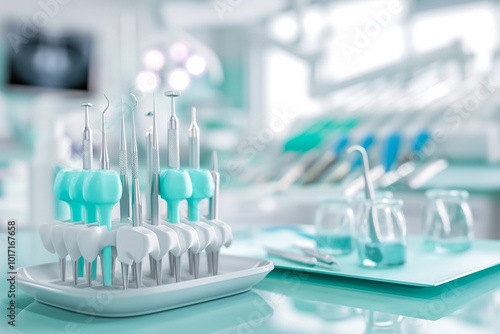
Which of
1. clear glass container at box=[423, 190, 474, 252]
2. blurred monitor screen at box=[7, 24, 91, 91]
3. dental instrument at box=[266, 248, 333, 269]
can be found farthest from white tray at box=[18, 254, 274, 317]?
blurred monitor screen at box=[7, 24, 91, 91]

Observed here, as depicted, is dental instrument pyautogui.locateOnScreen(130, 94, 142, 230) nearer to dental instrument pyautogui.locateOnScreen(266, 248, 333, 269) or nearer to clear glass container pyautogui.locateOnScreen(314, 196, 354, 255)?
dental instrument pyautogui.locateOnScreen(266, 248, 333, 269)

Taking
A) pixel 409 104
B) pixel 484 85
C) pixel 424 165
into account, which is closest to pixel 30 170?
pixel 424 165

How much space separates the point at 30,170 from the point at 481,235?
165cm

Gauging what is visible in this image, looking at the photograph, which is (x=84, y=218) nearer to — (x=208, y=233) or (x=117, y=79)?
(x=208, y=233)

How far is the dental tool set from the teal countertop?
2 cm

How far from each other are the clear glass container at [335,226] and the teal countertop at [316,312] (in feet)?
0.58

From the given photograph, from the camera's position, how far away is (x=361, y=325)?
→ 1.90 ft

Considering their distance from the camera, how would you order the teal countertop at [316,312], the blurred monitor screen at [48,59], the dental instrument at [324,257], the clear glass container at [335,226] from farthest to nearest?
the blurred monitor screen at [48,59] < the clear glass container at [335,226] < the dental instrument at [324,257] < the teal countertop at [316,312]

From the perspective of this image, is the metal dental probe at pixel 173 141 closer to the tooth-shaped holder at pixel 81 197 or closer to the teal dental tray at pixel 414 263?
the tooth-shaped holder at pixel 81 197

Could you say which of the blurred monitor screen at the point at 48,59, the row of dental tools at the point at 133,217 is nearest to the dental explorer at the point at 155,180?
the row of dental tools at the point at 133,217

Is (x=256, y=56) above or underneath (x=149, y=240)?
above

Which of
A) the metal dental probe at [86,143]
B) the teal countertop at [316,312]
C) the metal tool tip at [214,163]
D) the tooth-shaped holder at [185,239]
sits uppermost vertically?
the metal dental probe at [86,143]

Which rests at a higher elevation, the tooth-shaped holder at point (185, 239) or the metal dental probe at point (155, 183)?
the metal dental probe at point (155, 183)

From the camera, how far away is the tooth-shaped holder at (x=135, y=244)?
1.92 feet
